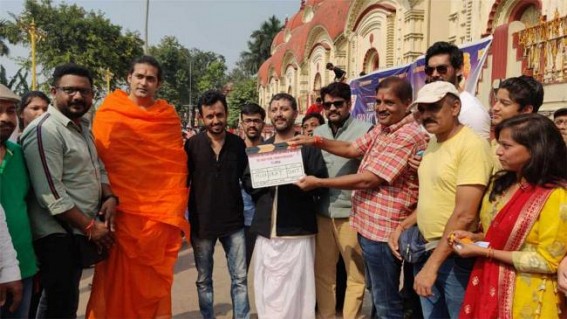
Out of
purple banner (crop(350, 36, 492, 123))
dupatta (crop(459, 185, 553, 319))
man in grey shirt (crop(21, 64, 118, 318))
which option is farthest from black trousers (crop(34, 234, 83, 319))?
purple banner (crop(350, 36, 492, 123))

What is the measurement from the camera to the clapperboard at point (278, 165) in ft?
9.67

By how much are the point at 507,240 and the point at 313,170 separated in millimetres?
1501

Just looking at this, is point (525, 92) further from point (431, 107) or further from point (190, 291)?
point (190, 291)

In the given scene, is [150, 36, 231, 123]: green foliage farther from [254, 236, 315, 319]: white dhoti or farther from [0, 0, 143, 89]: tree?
[254, 236, 315, 319]: white dhoti

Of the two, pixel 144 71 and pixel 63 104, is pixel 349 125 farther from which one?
pixel 63 104

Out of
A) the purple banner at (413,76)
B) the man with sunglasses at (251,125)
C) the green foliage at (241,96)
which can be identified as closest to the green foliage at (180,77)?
the green foliage at (241,96)

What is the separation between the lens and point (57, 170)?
8.00 feet

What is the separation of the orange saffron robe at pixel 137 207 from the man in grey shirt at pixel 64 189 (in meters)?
0.23

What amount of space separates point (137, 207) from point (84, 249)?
51cm

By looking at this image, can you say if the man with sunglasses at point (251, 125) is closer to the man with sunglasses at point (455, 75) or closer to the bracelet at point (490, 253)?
the man with sunglasses at point (455, 75)

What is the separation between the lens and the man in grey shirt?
2.40m

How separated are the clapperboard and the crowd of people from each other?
9cm

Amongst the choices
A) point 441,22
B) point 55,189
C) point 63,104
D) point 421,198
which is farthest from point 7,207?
point 441,22

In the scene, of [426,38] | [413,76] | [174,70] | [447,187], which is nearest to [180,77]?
[174,70]
